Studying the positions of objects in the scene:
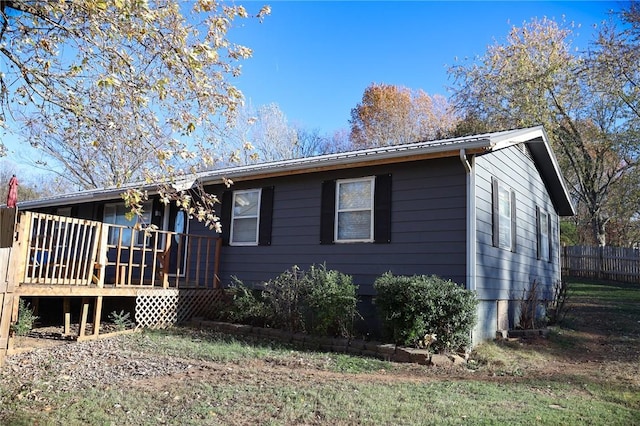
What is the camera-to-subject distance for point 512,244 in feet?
33.0

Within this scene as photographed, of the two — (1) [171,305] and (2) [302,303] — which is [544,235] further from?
(1) [171,305]

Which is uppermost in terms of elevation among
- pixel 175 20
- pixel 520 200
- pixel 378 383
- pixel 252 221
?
pixel 175 20

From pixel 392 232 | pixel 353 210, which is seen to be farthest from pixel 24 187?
pixel 392 232

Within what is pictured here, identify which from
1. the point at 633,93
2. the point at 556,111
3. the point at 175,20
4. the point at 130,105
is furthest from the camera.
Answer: the point at 556,111

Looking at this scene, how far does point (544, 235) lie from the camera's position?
12766 millimetres

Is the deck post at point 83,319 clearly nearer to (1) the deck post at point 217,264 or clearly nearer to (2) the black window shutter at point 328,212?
(1) the deck post at point 217,264

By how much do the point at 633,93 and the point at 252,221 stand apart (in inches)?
540

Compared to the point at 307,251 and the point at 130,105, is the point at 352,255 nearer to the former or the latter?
the point at 307,251

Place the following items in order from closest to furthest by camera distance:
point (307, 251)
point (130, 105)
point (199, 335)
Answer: point (130, 105)
point (199, 335)
point (307, 251)

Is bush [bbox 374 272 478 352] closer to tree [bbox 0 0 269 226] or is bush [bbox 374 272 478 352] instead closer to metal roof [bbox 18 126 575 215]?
metal roof [bbox 18 126 575 215]

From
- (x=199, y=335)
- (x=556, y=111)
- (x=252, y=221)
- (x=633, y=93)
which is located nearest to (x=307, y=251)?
(x=252, y=221)

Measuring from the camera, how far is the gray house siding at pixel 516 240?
336 inches

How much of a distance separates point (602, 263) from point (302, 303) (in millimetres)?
17989

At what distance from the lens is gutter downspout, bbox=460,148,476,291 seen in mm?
7902
